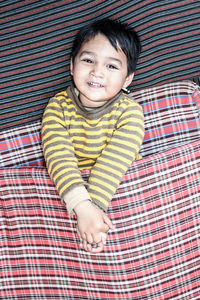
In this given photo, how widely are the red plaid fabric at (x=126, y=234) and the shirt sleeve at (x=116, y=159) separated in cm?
3

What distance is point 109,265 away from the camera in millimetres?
1021

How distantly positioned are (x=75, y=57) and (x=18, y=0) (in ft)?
1.05

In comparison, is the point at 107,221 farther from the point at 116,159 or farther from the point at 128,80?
the point at 128,80

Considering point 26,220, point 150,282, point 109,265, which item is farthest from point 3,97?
point 150,282

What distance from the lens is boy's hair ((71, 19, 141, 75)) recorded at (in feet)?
3.36

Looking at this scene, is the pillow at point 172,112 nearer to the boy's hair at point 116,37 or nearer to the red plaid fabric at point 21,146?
the boy's hair at point 116,37

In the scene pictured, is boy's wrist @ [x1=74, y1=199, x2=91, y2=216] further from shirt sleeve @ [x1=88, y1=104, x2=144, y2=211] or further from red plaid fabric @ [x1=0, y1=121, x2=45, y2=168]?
red plaid fabric @ [x1=0, y1=121, x2=45, y2=168]

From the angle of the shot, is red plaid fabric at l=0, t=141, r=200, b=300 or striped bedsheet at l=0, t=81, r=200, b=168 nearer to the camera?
red plaid fabric at l=0, t=141, r=200, b=300

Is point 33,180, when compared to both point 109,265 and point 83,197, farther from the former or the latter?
point 109,265

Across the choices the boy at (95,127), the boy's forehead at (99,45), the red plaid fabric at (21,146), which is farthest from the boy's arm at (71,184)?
the boy's forehead at (99,45)

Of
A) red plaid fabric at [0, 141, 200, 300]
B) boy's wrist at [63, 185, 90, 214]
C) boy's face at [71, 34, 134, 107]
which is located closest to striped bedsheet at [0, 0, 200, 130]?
boy's face at [71, 34, 134, 107]

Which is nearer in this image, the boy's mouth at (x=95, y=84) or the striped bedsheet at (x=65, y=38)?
the boy's mouth at (x=95, y=84)

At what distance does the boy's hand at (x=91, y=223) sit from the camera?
3.06ft

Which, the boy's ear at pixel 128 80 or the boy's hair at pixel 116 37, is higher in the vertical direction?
the boy's hair at pixel 116 37
